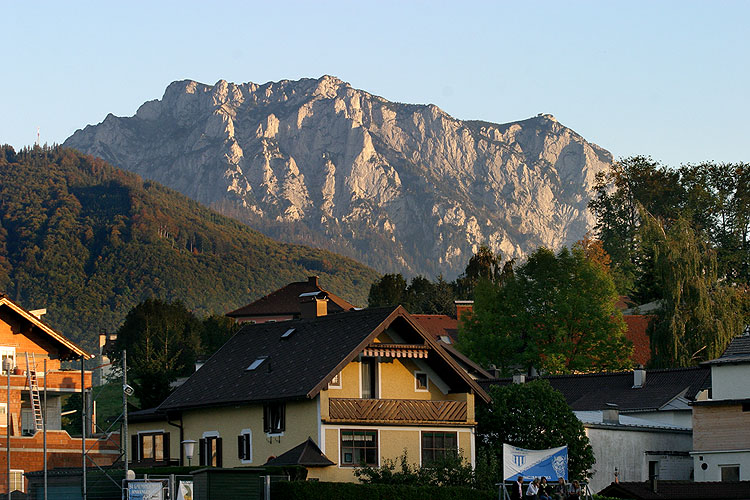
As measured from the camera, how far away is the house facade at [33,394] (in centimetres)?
5153

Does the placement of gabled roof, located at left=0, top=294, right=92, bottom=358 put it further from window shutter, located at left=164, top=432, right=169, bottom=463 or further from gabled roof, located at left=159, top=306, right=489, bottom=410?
gabled roof, located at left=159, top=306, right=489, bottom=410

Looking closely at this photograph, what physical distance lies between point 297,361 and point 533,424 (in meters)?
10.5

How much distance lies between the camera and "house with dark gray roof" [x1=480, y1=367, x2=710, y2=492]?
57156mm

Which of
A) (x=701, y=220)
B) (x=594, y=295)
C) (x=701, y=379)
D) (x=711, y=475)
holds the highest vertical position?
(x=701, y=220)

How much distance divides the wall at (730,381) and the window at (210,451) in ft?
78.4

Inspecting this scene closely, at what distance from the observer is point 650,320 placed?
268 feet

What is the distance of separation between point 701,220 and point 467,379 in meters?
72.7

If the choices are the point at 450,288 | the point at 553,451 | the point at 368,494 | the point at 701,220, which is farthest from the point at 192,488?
the point at 450,288

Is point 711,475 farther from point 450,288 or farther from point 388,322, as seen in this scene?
point 450,288

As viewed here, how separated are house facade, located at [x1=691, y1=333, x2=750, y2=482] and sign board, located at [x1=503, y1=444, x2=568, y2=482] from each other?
60.6ft

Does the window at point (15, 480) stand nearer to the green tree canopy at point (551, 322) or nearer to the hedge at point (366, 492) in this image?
the hedge at point (366, 492)

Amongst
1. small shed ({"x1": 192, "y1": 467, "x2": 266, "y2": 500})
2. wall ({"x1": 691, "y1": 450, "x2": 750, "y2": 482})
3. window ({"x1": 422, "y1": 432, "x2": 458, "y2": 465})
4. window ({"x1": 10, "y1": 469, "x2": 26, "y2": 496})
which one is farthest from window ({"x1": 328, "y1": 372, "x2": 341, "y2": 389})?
wall ({"x1": 691, "y1": 450, "x2": 750, "y2": 482})

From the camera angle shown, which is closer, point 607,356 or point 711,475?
point 711,475

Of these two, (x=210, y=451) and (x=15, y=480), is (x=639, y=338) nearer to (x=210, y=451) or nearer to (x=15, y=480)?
(x=210, y=451)
